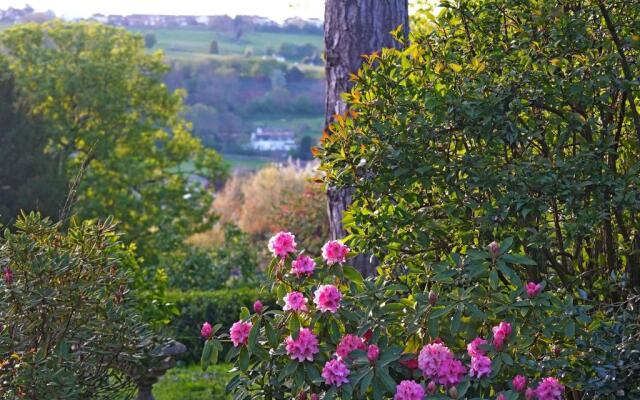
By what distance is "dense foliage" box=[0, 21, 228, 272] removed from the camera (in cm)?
1795

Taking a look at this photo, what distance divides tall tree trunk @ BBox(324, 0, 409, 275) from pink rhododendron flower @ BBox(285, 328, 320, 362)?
7.53 ft

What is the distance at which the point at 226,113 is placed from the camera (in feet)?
161

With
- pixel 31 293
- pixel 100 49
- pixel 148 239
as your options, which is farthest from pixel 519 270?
pixel 100 49

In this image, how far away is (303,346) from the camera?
3475mm

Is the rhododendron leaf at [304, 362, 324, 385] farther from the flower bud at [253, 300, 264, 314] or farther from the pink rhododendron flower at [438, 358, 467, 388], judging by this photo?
the pink rhododendron flower at [438, 358, 467, 388]

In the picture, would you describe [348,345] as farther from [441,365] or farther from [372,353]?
[441,365]

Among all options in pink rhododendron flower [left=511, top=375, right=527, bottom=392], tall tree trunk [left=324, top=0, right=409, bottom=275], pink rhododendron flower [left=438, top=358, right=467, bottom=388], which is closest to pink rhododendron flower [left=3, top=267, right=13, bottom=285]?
pink rhododendron flower [left=438, top=358, right=467, bottom=388]

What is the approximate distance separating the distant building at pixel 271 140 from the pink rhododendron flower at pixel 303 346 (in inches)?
1802

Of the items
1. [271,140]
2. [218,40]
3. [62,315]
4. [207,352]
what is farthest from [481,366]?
[218,40]

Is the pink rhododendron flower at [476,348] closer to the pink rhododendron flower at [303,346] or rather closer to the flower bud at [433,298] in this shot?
the flower bud at [433,298]

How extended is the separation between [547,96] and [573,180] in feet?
1.29

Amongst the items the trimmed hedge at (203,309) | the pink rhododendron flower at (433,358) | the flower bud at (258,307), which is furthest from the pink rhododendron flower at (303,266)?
the trimmed hedge at (203,309)

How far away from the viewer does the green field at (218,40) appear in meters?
60.0

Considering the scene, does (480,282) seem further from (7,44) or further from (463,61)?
(7,44)
